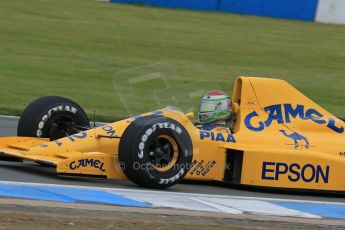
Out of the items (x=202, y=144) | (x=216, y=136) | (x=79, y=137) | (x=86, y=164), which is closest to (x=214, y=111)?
(x=216, y=136)

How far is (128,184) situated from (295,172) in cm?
163

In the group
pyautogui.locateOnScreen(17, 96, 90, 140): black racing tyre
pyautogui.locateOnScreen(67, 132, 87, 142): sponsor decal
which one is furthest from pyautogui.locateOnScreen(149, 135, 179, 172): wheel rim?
pyautogui.locateOnScreen(17, 96, 90, 140): black racing tyre

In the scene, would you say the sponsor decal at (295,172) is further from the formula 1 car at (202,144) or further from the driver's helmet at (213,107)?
the driver's helmet at (213,107)

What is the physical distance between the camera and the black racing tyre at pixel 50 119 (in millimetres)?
8664

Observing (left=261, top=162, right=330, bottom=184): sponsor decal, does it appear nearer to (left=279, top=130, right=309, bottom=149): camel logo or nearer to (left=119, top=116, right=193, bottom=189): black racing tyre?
(left=279, top=130, right=309, bottom=149): camel logo

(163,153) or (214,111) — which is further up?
(214,111)

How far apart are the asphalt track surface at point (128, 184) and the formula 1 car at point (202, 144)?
0.36ft

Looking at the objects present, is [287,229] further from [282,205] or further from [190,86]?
[190,86]

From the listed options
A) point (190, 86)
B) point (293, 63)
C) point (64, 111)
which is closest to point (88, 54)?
point (293, 63)

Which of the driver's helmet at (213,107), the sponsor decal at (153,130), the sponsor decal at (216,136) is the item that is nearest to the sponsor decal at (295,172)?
the sponsor decal at (216,136)

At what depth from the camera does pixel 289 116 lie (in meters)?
8.70

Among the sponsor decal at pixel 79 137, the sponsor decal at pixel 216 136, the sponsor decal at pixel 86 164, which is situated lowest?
the sponsor decal at pixel 86 164

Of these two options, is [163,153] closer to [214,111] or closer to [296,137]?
[214,111]

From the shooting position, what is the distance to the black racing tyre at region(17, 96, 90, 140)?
8.66 m
